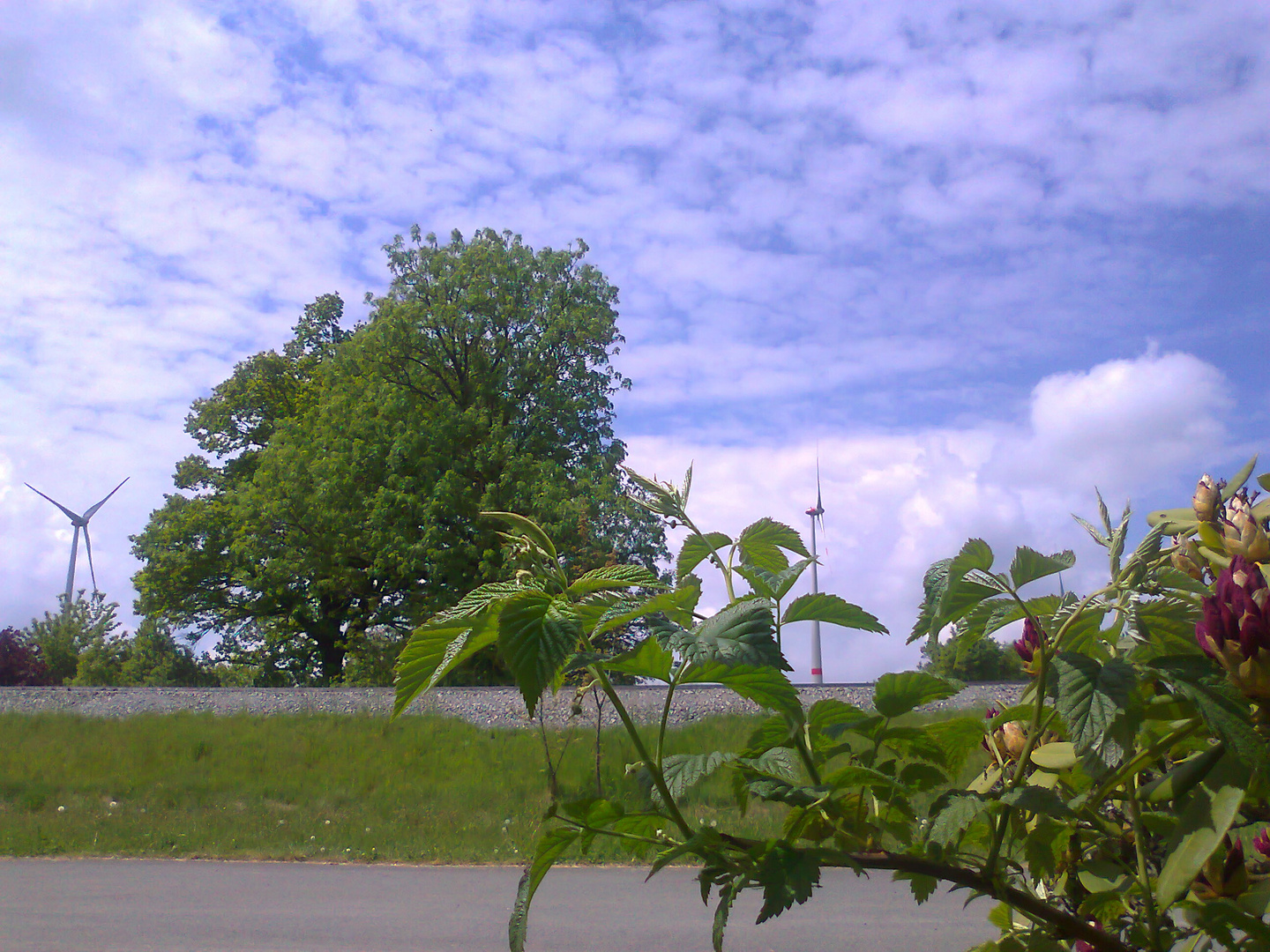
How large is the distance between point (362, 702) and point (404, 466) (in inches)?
298

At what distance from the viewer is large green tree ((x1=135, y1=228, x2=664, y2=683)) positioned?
60.2 ft

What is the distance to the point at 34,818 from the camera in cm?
822

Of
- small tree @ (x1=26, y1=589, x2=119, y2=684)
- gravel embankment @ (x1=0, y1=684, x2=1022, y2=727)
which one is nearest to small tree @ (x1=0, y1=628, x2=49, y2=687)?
small tree @ (x1=26, y1=589, x2=119, y2=684)

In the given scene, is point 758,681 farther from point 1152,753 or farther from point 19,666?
point 19,666

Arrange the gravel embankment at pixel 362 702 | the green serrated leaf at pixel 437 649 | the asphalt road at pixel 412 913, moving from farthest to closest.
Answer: the gravel embankment at pixel 362 702 < the asphalt road at pixel 412 913 < the green serrated leaf at pixel 437 649

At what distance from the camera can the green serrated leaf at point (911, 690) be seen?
2.54 ft

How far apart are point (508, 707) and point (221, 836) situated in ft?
15.2

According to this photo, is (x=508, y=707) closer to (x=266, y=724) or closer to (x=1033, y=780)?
(x=266, y=724)

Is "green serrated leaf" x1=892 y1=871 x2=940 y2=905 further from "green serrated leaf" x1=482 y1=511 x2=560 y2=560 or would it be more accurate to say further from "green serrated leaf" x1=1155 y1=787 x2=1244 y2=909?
"green serrated leaf" x1=482 y1=511 x2=560 y2=560

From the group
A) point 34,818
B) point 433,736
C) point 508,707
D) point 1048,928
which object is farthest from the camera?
point 508,707

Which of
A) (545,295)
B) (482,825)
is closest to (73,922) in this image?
(482,825)

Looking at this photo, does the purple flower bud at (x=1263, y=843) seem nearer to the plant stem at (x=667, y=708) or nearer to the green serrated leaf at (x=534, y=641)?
the plant stem at (x=667, y=708)

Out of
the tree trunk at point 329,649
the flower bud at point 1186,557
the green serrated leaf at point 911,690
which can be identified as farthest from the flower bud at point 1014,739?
the tree trunk at point 329,649

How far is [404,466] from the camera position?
18812mm
